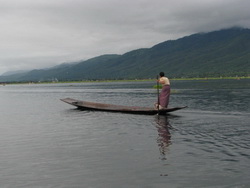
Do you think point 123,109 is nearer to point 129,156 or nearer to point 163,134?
point 163,134

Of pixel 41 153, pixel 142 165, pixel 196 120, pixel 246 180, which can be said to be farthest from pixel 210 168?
pixel 196 120

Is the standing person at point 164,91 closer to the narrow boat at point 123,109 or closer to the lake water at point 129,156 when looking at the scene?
the narrow boat at point 123,109

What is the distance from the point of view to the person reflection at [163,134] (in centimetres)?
1826

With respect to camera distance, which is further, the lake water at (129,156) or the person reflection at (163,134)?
the person reflection at (163,134)

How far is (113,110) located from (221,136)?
18885 millimetres

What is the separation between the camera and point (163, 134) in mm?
22828

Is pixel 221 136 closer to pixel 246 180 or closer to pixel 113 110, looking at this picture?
pixel 246 180

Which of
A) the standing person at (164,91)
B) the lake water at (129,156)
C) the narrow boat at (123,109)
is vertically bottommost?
the lake water at (129,156)

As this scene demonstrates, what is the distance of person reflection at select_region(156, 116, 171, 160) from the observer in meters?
18.3

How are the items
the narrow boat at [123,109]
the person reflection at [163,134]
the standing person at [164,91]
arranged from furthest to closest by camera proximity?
the narrow boat at [123,109], the standing person at [164,91], the person reflection at [163,134]

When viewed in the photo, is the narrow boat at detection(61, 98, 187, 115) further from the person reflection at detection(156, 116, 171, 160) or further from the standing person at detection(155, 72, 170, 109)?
the person reflection at detection(156, 116, 171, 160)

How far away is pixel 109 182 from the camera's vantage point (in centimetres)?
1285

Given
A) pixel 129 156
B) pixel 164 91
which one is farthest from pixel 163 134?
pixel 164 91

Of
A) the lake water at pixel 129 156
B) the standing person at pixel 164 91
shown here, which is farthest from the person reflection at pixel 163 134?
the standing person at pixel 164 91
